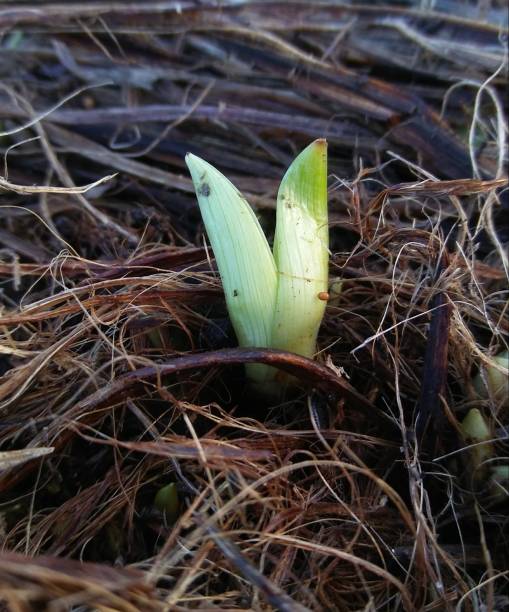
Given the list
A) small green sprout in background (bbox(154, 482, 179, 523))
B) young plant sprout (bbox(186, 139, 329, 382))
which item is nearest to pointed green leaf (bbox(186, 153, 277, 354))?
young plant sprout (bbox(186, 139, 329, 382))

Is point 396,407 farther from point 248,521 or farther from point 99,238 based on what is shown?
point 99,238

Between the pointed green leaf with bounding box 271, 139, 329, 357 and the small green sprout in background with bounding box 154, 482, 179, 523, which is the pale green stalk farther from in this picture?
the small green sprout in background with bounding box 154, 482, 179, 523

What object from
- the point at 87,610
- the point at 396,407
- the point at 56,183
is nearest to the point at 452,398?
the point at 396,407

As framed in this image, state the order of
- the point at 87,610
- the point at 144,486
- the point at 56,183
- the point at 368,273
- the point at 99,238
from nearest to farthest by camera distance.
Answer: the point at 87,610 → the point at 144,486 → the point at 368,273 → the point at 99,238 → the point at 56,183

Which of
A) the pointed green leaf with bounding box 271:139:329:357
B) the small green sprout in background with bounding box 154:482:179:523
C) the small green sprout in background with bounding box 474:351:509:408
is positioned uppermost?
the pointed green leaf with bounding box 271:139:329:357

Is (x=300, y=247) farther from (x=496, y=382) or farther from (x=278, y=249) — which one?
(x=496, y=382)

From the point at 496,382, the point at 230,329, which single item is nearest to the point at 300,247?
the point at 230,329

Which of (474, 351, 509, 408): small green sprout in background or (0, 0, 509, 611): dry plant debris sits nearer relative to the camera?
(0, 0, 509, 611): dry plant debris
